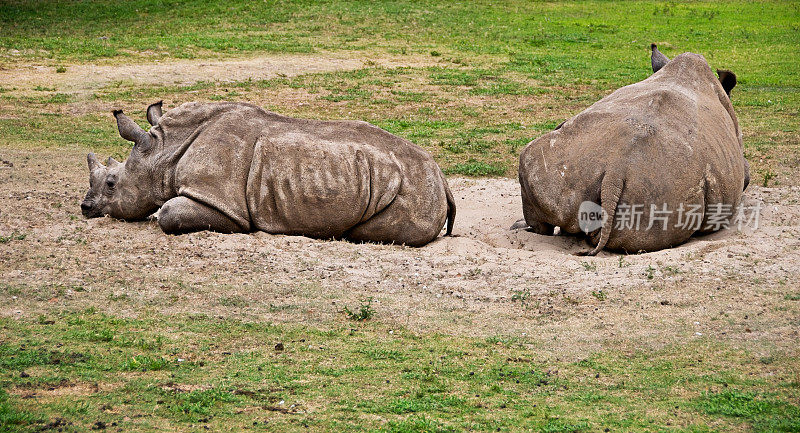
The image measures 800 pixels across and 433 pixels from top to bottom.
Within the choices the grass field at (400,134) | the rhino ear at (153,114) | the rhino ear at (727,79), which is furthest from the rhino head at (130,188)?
the rhino ear at (727,79)

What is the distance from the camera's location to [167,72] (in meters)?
18.4

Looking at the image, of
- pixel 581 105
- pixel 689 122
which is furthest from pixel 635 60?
pixel 689 122

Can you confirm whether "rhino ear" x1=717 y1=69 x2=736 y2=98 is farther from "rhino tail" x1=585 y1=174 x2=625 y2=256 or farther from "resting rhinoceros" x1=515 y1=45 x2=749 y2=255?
"rhino tail" x1=585 y1=174 x2=625 y2=256

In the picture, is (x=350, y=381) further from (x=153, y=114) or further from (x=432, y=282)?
(x=153, y=114)

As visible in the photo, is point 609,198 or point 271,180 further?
point 271,180

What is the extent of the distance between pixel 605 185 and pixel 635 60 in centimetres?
Answer: 1402

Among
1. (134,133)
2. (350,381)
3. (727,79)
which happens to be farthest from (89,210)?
(727,79)

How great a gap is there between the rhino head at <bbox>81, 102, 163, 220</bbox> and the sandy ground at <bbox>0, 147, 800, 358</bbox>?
22cm

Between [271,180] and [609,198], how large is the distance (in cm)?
325

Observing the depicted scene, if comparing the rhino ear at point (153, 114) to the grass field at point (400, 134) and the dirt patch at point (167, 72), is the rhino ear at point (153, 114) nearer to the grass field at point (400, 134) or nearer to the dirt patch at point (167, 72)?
the grass field at point (400, 134)

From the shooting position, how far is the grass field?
17.8 feet

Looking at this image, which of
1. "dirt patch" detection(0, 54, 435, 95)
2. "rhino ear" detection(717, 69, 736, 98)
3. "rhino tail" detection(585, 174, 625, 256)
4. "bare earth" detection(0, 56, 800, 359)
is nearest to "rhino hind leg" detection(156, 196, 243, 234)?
"bare earth" detection(0, 56, 800, 359)

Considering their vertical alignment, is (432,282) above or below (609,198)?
below

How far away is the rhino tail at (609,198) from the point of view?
8852 millimetres
